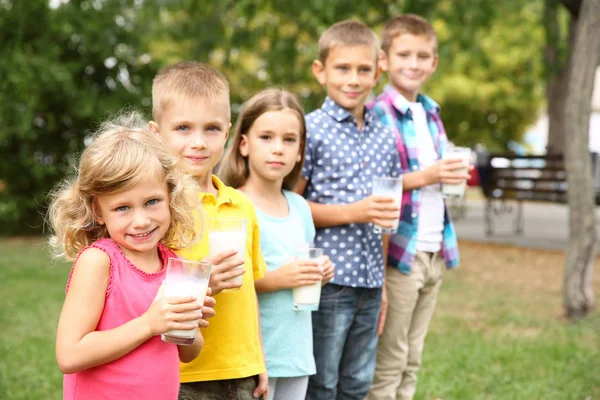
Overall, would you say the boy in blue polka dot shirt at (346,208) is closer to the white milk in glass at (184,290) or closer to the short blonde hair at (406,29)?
the short blonde hair at (406,29)

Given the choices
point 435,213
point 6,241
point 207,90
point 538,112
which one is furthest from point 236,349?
point 538,112

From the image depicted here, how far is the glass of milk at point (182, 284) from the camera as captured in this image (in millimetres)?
2188

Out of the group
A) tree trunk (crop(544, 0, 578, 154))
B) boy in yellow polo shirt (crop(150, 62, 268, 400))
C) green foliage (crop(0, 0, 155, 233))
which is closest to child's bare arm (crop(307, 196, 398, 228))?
boy in yellow polo shirt (crop(150, 62, 268, 400))

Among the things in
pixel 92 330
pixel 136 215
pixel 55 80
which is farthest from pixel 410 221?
pixel 55 80

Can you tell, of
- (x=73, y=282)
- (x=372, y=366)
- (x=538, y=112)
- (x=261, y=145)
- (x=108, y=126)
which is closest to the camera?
(x=73, y=282)

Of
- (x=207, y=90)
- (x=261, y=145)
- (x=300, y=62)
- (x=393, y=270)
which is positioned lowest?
(x=393, y=270)

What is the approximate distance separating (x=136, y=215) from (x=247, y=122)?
1137mm

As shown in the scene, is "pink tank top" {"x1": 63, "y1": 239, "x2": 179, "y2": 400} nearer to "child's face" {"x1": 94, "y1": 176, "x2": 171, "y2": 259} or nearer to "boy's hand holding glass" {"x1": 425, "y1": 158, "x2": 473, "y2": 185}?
"child's face" {"x1": 94, "y1": 176, "x2": 171, "y2": 259}

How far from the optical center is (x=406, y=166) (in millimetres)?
4047

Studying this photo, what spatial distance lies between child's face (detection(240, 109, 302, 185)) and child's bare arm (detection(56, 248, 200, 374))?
116cm

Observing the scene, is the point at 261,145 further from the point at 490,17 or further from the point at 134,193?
the point at 490,17

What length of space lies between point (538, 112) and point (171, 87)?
34136 millimetres

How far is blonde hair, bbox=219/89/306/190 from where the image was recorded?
3.33 m

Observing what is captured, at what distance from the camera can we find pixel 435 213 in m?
4.12
